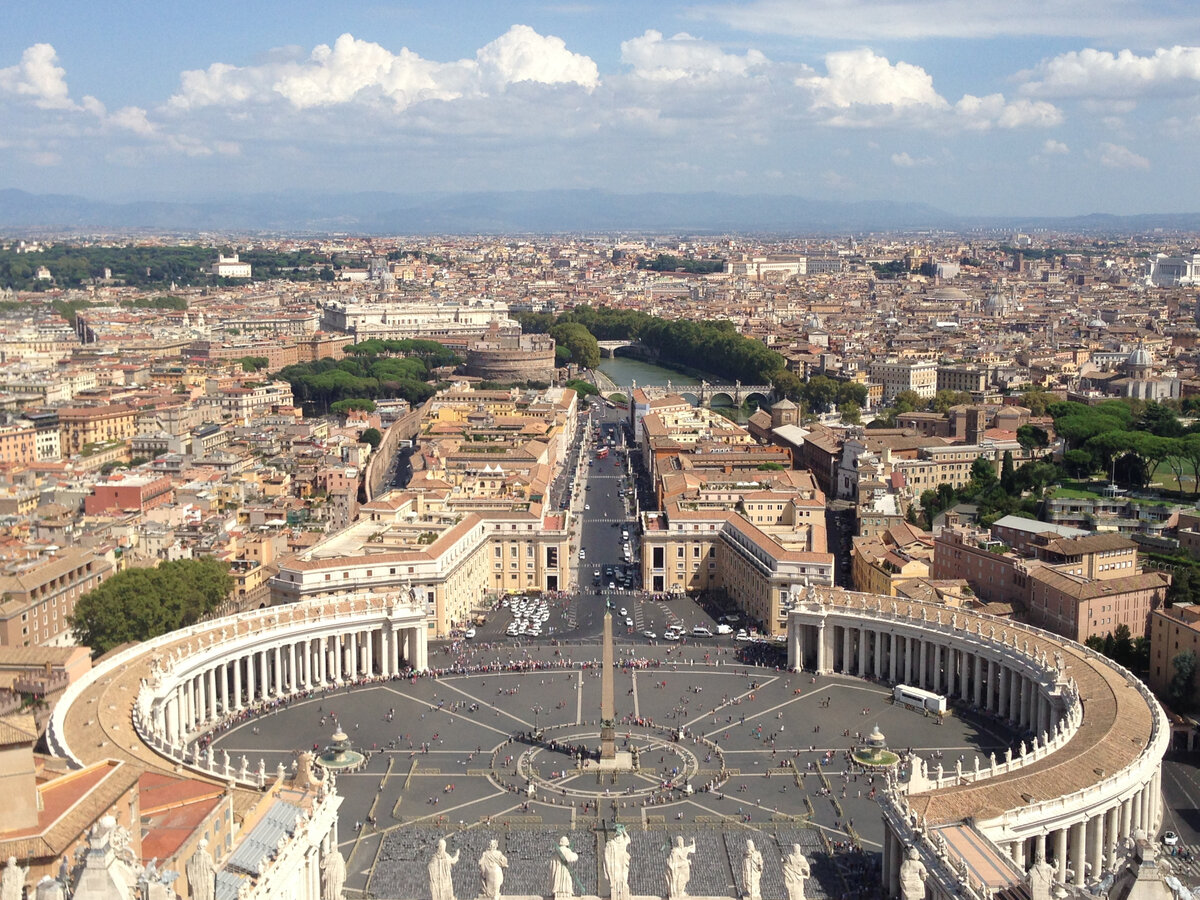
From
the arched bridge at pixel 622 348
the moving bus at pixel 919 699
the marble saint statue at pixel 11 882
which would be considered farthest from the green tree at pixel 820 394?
the marble saint statue at pixel 11 882

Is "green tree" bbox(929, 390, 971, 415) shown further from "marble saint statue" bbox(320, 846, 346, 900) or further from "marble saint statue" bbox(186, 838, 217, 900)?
"marble saint statue" bbox(186, 838, 217, 900)

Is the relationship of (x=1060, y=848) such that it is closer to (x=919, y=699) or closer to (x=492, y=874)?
(x=919, y=699)

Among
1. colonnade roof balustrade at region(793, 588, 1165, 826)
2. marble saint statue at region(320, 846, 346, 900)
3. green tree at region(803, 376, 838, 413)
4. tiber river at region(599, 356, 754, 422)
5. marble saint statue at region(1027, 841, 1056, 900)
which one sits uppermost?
marble saint statue at region(1027, 841, 1056, 900)

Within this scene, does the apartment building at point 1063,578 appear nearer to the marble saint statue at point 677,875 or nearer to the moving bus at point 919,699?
the moving bus at point 919,699

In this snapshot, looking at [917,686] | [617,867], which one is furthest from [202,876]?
[917,686]

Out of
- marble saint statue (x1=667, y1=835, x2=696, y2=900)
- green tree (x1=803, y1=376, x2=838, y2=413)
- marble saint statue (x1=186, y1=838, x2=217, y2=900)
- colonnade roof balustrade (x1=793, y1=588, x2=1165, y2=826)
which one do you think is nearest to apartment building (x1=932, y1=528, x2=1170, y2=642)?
colonnade roof balustrade (x1=793, y1=588, x2=1165, y2=826)

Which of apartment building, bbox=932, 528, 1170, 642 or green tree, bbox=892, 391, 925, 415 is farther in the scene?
green tree, bbox=892, 391, 925, 415

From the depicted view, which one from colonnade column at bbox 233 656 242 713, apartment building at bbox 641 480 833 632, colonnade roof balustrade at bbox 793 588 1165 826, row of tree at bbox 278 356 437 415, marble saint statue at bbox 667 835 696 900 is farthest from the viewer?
row of tree at bbox 278 356 437 415
